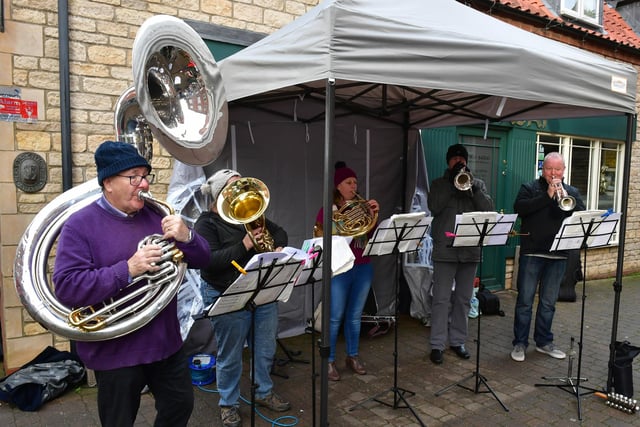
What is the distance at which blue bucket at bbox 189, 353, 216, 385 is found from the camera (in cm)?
397

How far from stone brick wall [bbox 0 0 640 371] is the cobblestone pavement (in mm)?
894

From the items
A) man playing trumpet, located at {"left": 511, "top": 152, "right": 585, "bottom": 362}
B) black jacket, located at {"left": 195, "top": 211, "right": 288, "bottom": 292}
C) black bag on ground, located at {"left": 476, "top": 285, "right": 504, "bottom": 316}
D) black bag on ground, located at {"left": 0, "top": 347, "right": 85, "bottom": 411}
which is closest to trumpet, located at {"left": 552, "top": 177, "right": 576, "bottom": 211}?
man playing trumpet, located at {"left": 511, "top": 152, "right": 585, "bottom": 362}

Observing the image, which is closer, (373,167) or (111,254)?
(111,254)

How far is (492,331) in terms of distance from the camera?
5430 millimetres

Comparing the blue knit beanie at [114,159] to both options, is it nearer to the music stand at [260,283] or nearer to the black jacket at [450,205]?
the music stand at [260,283]

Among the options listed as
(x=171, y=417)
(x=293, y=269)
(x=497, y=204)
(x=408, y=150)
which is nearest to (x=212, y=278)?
(x=293, y=269)

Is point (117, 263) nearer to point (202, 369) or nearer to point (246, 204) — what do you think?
point (246, 204)

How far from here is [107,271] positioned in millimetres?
1997

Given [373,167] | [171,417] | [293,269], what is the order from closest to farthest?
[171,417] < [293,269] < [373,167]

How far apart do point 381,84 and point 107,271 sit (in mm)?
2267

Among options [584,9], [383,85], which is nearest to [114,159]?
[383,85]

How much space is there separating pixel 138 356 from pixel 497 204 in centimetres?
613

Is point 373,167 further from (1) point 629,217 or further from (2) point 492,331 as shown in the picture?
(1) point 629,217

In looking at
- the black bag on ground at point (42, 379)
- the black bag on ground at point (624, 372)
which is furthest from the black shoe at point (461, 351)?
the black bag on ground at point (42, 379)
